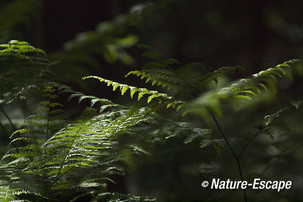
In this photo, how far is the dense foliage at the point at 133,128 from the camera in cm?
113

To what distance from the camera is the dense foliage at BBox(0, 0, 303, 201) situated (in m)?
1.13


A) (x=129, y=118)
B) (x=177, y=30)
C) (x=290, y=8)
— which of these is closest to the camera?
(x=129, y=118)

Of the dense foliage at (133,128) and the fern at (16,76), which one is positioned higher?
the fern at (16,76)

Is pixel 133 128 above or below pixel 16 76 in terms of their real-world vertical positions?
below

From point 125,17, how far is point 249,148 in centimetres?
127

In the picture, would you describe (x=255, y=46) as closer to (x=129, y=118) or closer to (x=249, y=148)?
(x=249, y=148)

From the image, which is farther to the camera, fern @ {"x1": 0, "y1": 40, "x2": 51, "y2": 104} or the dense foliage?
fern @ {"x1": 0, "y1": 40, "x2": 51, "y2": 104}

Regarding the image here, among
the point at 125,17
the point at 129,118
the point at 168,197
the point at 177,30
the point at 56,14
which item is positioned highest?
the point at 177,30

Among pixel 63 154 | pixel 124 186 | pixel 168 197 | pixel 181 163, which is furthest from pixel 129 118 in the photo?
pixel 124 186

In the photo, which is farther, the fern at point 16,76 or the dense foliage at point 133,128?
the fern at point 16,76

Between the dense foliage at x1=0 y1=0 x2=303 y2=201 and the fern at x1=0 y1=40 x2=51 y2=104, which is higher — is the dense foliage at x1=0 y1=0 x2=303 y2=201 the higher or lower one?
the lower one

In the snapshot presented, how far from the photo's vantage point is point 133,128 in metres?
1.54

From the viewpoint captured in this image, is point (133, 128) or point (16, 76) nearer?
point (133, 128)

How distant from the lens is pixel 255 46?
5672mm
